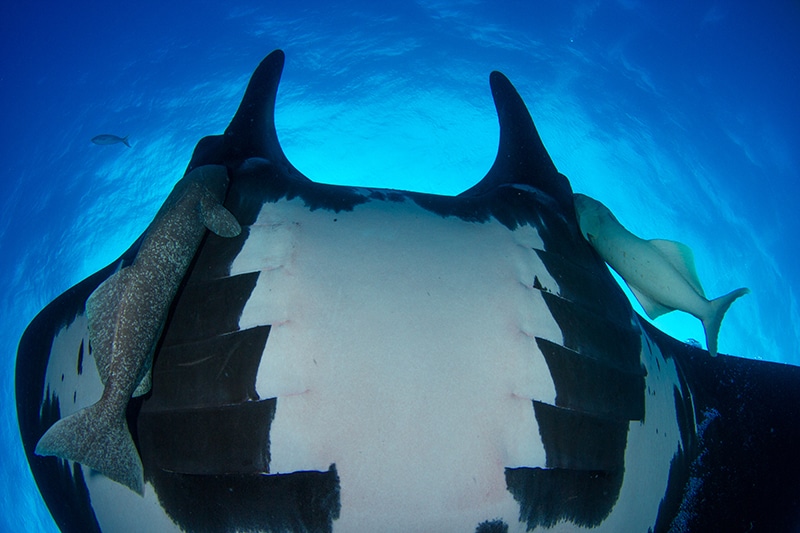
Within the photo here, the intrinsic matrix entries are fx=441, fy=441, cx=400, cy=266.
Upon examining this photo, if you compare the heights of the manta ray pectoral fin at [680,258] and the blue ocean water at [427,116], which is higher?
the blue ocean water at [427,116]

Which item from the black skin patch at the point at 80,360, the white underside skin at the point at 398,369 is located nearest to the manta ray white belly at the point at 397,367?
the white underside skin at the point at 398,369

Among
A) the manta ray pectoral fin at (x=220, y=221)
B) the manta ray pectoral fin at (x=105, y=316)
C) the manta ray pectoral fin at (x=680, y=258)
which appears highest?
the manta ray pectoral fin at (x=680, y=258)

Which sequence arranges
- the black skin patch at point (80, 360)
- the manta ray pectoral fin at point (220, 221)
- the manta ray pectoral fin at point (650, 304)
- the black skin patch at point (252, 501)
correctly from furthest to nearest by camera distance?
1. the manta ray pectoral fin at point (650, 304)
2. the black skin patch at point (80, 360)
3. the manta ray pectoral fin at point (220, 221)
4. the black skin patch at point (252, 501)

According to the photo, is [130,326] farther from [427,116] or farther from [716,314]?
[427,116]

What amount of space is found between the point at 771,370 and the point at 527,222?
221 centimetres

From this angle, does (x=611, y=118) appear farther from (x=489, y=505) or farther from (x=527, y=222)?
(x=489, y=505)

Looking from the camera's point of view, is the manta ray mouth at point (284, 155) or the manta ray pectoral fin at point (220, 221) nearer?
the manta ray pectoral fin at point (220, 221)

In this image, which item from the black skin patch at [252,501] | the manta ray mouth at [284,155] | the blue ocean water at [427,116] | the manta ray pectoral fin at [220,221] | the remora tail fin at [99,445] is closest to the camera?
the black skin patch at [252,501]

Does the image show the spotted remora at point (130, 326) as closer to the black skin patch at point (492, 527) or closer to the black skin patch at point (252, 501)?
the black skin patch at point (252, 501)

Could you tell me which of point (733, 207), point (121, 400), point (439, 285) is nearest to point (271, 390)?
point (121, 400)

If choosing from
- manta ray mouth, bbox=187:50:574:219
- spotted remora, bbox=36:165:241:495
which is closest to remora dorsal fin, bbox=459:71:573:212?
manta ray mouth, bbox=187:50:574:219

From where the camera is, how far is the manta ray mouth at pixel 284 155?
258cm

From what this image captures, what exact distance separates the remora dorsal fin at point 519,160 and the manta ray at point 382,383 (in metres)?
0.27

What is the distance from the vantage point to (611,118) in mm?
10367
